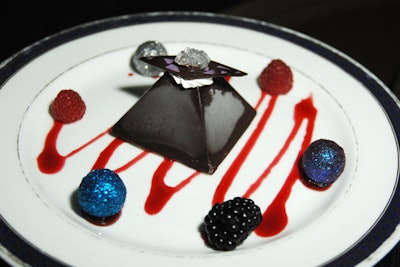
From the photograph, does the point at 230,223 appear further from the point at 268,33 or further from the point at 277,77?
the point at 268,33

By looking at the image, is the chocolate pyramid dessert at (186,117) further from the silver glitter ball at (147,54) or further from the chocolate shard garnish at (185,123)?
the silver glitter ball at (147,54)

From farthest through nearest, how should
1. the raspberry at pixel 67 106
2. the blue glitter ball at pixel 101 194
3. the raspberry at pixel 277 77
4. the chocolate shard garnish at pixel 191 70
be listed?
the raspberry at pixel 277 77 < the raspberry at pixel 67 106 < the chocolate shard garnish at pixel 191 70 < the blue glitter ball at pixel 101 194

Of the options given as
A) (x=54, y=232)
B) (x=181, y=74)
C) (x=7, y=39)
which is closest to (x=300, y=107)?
(x=181, y=74)

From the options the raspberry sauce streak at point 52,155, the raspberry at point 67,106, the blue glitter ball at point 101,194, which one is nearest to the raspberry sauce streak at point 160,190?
the blue glitter ball at point 101,194

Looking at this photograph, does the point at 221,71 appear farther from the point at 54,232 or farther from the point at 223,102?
the point at 54,232

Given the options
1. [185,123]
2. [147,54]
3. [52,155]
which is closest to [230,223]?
[185,123]

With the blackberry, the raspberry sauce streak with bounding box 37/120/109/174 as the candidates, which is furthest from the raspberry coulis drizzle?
the blackberry
